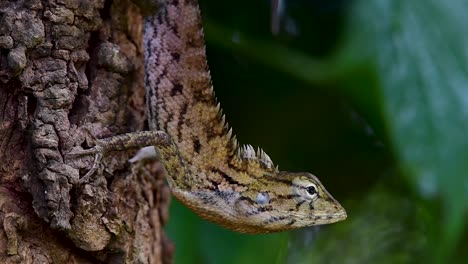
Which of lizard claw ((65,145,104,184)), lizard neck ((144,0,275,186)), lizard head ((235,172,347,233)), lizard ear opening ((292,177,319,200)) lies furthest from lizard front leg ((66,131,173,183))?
lizard ear opening ((292,177,319,200))

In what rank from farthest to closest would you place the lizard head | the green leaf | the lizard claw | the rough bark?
1. the lizard head
2. the green leaf
3. the lizard claw
4. the rough bark

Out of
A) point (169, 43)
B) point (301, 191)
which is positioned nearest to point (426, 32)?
point (301, 191)

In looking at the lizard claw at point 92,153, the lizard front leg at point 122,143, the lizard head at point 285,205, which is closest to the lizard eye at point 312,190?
the lizard head at point 285,205

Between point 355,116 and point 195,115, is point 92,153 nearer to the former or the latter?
point 195,115

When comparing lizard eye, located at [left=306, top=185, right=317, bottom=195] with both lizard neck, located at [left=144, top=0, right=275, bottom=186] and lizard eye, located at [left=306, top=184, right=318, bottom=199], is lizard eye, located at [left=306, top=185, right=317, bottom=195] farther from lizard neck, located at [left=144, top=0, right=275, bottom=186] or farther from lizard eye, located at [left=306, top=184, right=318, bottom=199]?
lizard neck, located at [left=144, top=0, right=275, bottom=186]

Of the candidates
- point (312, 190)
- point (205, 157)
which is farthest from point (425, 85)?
point (205, 157)

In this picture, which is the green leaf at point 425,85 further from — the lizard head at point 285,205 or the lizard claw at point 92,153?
the lizard claw at point 92,153
